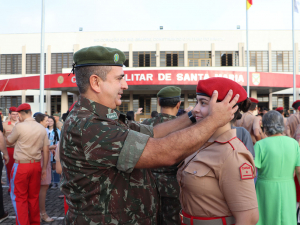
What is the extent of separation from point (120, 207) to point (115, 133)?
0.47 meters

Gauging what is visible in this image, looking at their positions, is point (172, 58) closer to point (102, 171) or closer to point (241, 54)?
point (241, 54)

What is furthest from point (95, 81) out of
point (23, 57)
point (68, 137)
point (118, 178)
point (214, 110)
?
point (23, 57)

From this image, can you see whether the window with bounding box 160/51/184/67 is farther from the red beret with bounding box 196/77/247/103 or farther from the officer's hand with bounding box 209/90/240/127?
the officer's hand with bounding box 209/90/240/127

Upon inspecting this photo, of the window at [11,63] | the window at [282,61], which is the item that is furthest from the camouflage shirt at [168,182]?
the window at [11,63]

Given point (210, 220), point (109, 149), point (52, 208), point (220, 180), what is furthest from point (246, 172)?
point (52, 208)

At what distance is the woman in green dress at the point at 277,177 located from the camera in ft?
9.09

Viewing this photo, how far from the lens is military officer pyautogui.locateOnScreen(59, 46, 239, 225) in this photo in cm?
126

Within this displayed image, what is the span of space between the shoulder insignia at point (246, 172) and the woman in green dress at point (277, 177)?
1604 millimetres

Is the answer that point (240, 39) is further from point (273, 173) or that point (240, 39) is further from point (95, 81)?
point (95, 81)

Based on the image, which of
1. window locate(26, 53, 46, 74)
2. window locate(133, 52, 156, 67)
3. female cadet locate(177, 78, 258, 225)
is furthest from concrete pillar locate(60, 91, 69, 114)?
female cadet locate(177, 78, 258, 225)

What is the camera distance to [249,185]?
1.50 metres

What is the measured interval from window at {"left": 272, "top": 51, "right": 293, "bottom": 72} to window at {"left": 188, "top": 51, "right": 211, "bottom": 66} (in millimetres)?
6812

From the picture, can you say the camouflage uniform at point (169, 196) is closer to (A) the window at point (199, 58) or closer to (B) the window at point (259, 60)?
(A) the window at point (199, 58)

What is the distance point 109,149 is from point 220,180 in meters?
0.77
